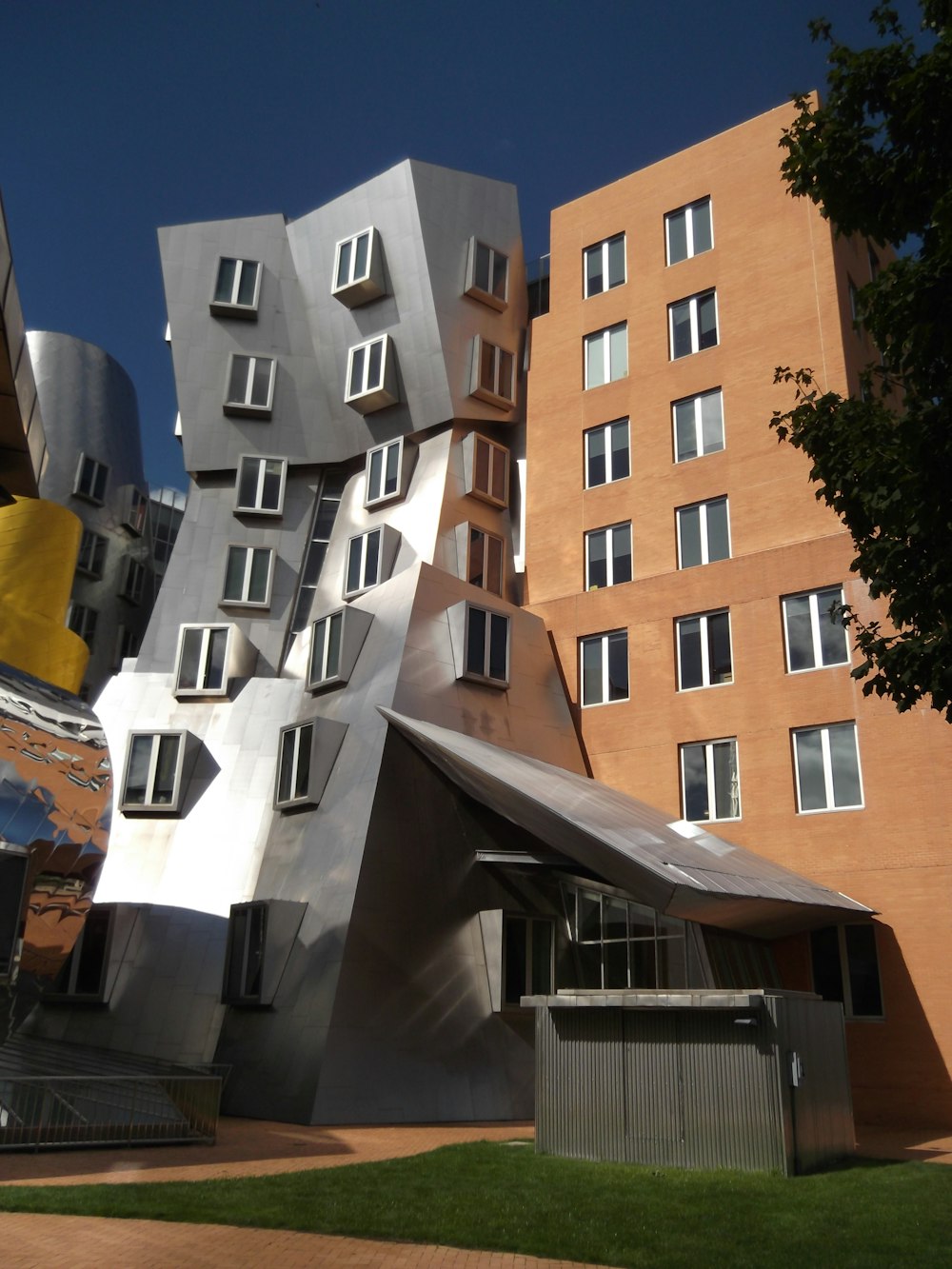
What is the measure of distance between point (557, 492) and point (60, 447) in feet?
82.8

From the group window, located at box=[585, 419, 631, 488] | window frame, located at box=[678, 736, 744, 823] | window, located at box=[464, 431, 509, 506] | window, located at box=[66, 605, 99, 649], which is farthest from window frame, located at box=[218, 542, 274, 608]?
window, located at box=[66, 605, 99, 649]

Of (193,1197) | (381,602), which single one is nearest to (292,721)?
(381,602)

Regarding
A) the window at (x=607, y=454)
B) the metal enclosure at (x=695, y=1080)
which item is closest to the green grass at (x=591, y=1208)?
the metal enclosure at (x=695, y=1080)

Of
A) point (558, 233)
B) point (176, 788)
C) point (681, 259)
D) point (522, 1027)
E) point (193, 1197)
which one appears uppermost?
point (558, 233)

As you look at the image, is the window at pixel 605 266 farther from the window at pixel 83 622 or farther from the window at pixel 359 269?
the window at pixel 83 622

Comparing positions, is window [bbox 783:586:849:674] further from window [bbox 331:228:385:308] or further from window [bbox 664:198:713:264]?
window [bbox 331:228:385:308]

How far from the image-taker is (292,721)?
28203 millimetres

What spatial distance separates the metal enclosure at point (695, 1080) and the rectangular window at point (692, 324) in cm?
2111

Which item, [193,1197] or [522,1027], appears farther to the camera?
[522,1027]

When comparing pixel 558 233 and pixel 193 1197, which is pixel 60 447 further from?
pixel 193 1197

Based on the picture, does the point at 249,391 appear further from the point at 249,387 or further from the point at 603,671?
the point at 603,671

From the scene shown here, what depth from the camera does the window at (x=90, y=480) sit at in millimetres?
48281

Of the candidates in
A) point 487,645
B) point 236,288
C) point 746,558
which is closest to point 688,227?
point 746,558

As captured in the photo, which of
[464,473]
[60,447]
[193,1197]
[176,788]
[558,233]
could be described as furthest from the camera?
[60,447]
